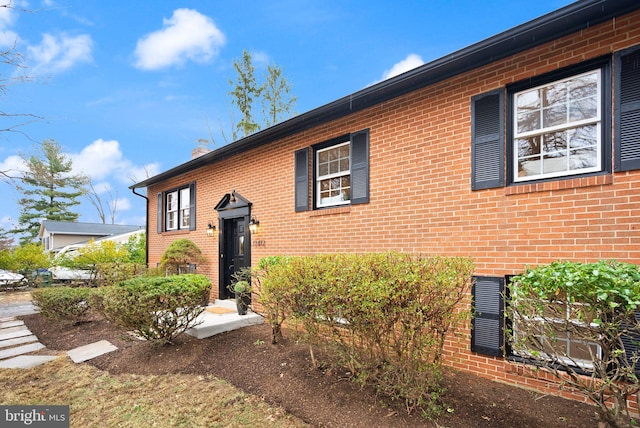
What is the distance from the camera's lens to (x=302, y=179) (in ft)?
21.0

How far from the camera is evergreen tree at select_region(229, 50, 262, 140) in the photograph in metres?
17.0

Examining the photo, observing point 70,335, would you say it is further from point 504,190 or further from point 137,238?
point 137,238

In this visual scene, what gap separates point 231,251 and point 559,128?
7.42 metres

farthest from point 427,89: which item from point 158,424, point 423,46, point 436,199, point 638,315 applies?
point 423,46

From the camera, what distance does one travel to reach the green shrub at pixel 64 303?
657 centimetres

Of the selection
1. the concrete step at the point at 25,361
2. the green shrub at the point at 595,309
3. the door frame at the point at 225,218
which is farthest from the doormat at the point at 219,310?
the green shrub at the point at 595,309

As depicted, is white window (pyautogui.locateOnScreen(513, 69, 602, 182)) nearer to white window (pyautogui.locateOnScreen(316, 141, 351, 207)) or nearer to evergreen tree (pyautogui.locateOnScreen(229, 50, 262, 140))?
white window (pyautogui.locateOnScreen(316, 141, 351, 207))

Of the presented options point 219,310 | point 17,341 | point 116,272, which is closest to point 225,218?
point 219,310

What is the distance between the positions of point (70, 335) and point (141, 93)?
14.9 m

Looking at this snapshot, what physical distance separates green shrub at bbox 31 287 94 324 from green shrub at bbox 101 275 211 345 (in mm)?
2628

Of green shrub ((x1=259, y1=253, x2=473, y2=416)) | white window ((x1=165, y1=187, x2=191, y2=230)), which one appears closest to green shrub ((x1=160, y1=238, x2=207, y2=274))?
white window ((x1=165, y1=187, x2=191, y2=230))

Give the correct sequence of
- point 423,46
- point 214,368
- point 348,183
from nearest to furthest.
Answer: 1. point 214,368
2. point 348,183
3. point 423,46

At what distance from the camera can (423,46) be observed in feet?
35.6

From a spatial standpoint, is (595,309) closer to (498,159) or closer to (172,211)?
(498,159)
